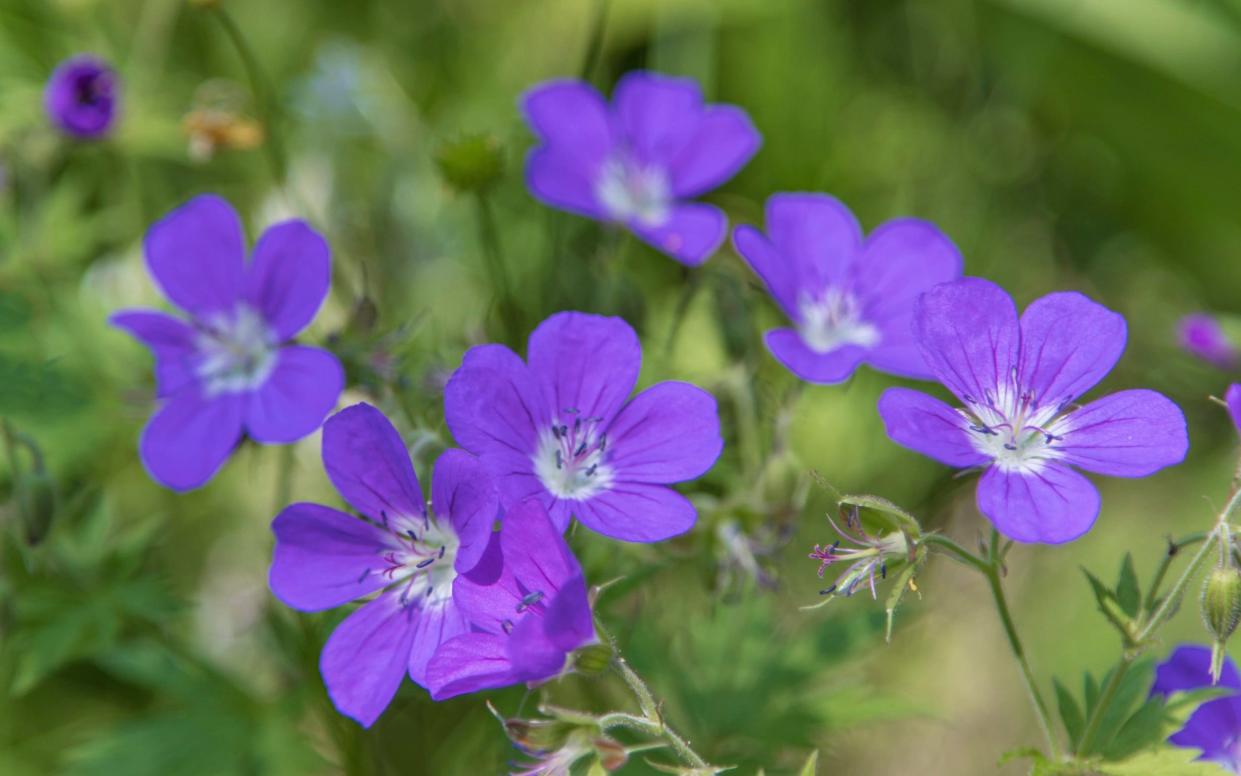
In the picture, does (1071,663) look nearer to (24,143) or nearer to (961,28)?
(961,28)

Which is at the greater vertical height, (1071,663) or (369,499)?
(369,499)

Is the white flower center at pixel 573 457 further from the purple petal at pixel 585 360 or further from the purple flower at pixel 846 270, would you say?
the purple flower at pixel 846 270

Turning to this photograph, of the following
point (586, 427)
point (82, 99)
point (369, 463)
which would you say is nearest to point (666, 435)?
point (586, 427)

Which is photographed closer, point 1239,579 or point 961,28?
point 1239,579

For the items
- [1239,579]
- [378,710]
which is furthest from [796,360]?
[378,710]

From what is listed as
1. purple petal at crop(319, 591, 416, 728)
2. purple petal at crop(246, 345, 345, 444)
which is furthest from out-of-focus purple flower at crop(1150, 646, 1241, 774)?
purple petal at crop(246, 345, 345, 444)

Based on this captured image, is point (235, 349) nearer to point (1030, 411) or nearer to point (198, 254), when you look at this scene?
point (198, 254)
